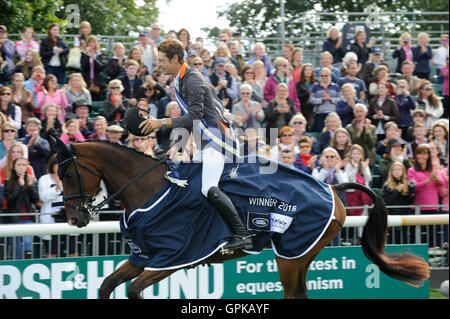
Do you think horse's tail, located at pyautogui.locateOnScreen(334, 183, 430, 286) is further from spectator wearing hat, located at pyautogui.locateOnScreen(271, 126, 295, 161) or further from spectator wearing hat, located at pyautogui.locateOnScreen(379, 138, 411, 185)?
spectator wearing hat, located at pyautogui.locateOnScreen(379, 138, 411, 185)

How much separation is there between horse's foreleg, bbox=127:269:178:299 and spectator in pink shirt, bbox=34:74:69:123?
4503 mm

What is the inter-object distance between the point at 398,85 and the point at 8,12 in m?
7.92

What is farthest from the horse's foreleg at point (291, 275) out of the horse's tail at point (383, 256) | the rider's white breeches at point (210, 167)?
the rider's white breeches at point (210, 167)

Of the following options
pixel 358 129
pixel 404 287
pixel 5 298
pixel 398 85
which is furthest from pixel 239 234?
pixel 398 85

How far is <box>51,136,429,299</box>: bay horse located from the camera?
5.95 metres

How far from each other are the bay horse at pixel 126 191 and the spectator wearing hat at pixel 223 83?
470 centimetres

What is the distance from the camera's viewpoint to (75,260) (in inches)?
282

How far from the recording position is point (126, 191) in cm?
608

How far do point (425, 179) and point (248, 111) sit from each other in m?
2.77

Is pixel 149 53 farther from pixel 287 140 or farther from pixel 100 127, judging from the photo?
pixel 287 140

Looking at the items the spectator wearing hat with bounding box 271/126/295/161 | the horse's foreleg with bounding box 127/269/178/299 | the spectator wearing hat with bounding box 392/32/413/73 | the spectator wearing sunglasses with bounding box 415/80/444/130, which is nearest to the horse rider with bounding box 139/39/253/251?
the horse's foreleg with bounding box 127/269/178/299

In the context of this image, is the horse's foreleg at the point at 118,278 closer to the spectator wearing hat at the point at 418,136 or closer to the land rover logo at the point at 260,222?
the land rover logo at the point at 260,222

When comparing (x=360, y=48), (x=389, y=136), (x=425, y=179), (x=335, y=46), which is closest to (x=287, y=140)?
(x=425, y=179)

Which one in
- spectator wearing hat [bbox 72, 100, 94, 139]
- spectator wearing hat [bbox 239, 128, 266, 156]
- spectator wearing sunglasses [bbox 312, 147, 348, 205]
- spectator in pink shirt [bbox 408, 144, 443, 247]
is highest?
spectator wearing hat [bbox 72, 100, 94, 139]
